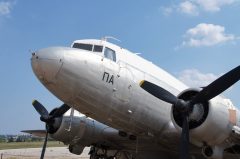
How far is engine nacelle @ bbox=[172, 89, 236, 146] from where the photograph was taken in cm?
1098

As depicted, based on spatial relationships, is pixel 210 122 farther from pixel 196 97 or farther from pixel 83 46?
pixel 83 46

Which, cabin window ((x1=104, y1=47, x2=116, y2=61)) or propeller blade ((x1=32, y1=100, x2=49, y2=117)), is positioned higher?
cabin window ((x1=104, y1=47, x2=116, y2=61))

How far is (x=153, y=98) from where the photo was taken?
12.7 m

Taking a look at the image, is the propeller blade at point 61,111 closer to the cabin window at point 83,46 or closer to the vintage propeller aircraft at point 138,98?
the vintage propeller aircraft at point 138,98

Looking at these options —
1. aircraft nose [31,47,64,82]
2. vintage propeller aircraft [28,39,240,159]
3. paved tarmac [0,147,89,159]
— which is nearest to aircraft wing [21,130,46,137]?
vintage propeller aircraft [28,39,240,159]

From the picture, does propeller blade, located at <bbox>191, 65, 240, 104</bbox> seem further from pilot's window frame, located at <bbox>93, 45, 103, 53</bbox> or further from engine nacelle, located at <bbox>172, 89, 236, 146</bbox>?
pilot's window frame, located at <bbox>93, 45, 103, 53</bbox>

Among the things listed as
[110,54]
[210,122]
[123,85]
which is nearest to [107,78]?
[123,85]

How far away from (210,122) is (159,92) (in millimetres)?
1822

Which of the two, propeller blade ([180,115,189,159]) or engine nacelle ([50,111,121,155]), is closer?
propeller blade ([180,115,189,159])

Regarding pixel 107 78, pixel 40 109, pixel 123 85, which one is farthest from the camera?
pixel 40 109

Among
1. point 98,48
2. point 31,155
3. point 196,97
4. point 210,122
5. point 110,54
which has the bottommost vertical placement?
point 210,122

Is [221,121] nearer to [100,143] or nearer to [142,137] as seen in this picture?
[142,137]

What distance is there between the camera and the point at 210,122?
1091 cm

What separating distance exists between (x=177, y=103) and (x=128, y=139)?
14.5 feet
